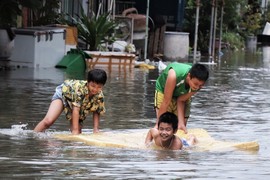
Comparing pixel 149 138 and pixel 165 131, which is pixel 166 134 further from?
pixel 149 138

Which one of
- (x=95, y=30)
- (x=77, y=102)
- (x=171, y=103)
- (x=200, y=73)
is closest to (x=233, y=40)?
(x=95, y=30)

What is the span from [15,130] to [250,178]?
3.97 m

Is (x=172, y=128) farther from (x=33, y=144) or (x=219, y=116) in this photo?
(x=219, y=116)

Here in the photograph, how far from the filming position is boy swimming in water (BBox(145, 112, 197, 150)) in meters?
9.16

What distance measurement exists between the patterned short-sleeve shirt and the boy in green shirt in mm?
707

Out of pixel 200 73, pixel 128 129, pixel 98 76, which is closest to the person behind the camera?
pixel 200 73

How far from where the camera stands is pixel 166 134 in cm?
920

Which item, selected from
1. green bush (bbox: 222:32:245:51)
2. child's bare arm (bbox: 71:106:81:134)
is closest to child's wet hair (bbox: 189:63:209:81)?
child's bare arm (bbox: 71:106:81:134)

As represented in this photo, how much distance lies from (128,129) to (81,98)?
5.87ft

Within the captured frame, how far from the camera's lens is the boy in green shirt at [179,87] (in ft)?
30.9

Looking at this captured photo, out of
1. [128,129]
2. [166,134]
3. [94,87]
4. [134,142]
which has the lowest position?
[128,129]

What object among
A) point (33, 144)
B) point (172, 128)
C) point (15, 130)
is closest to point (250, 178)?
point (172, 128)

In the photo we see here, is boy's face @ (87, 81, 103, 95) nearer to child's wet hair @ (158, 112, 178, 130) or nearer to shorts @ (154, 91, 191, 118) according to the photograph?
shorts @ (154, 91, 191, 118)

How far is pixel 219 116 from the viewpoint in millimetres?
13633
